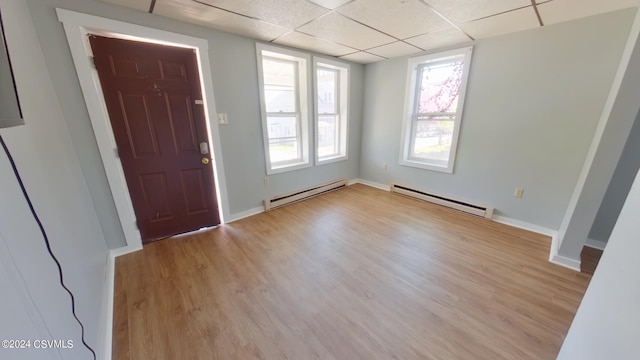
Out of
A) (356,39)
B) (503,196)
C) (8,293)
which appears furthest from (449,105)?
(8,293)

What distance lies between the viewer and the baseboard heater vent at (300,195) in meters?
3.27

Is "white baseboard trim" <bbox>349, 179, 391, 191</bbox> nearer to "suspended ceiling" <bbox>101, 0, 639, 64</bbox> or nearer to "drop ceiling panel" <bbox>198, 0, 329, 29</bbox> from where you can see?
"suspended ceiling" <bbox>101, 0, 639, 64</bbox>

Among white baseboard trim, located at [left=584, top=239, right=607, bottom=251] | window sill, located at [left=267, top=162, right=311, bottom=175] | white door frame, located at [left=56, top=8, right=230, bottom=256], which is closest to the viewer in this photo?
white door frame, located at [left=56, top=8, right=230, bottom=256]

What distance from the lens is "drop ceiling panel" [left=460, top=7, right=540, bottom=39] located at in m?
2.00

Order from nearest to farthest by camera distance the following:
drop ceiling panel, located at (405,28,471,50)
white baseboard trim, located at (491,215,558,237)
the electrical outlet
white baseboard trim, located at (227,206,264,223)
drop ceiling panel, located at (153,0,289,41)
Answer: drop ceiling panel, located at (153,0,289,41) → drop ceiling panel, located at (405,28,471,50) → white baseboard trim, located at (491,215,558,237) → the electrical outlet → white baseboard trim, located at (227,206,264,223)

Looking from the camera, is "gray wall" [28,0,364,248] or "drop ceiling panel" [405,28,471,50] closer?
"gray wall" [28,0,364,248]

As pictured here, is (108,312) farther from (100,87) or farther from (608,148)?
(608,148)

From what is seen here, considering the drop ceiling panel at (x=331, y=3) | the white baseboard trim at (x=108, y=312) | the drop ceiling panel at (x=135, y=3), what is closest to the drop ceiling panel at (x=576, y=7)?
the drop ceiling panel at (x=331, y=3)

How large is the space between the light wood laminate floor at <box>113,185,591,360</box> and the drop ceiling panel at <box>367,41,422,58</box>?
2.36 meters

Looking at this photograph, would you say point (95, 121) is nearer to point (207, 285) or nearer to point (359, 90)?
point (207, 285)

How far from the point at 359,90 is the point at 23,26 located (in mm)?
3818

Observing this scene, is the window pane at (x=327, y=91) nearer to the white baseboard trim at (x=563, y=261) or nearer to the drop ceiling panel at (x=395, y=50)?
the drop ceiling panel at (x=395, y=50)

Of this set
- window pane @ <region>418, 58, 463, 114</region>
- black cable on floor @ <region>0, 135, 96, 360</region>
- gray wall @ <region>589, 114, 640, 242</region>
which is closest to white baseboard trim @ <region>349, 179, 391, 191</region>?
window pane @ <region>418, 58, 463, 114</region>

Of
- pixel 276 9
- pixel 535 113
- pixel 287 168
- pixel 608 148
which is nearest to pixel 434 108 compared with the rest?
pixel 535 113
